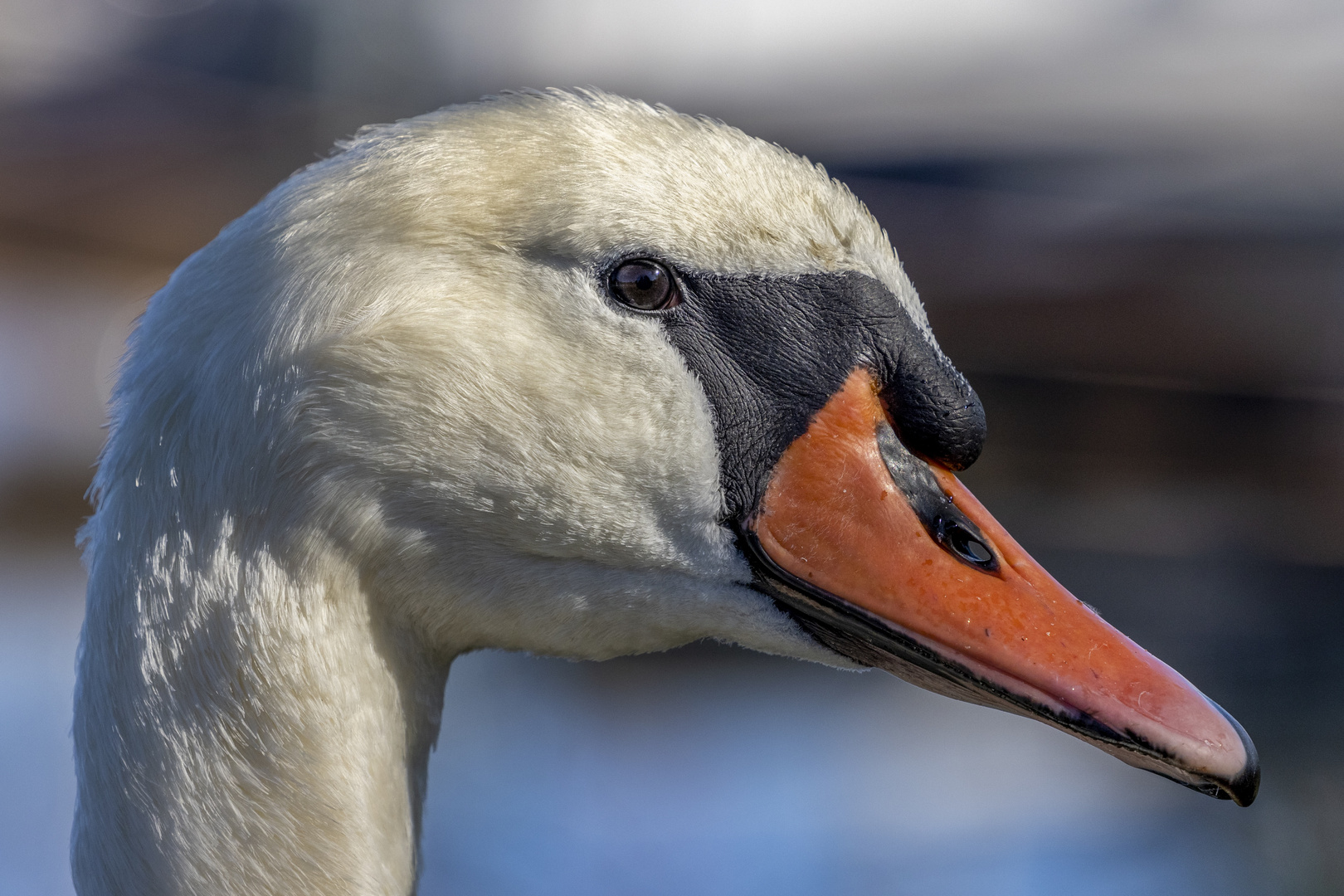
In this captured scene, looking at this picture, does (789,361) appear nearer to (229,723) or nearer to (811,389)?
(811,389)

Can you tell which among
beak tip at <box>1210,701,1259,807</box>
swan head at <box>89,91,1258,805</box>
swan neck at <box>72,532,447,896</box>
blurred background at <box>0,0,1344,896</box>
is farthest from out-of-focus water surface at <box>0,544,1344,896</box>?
beak tip at <box>1210,701,1259,807</box>

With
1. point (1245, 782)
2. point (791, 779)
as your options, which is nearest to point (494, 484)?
point (1245, 782)

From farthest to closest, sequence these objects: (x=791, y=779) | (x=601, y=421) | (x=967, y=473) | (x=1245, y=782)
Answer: (x=967, y=473)
(x=791, y=779)
(x=601, y=421)
(x=1245, y=782)

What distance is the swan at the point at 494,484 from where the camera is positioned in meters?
1.41

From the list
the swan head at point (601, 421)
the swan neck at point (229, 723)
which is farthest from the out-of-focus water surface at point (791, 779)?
the swan head at point (601, 421)

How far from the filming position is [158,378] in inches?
57.0

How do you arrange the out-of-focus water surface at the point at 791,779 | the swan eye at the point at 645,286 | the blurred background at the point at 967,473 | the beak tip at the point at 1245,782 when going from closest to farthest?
the beak tip at the point at 1245,782
the swan eye at the point at 645,286
the out-of-focus water surface at the point at 791,779
the blurred background at the point at 967,473

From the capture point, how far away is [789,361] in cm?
155

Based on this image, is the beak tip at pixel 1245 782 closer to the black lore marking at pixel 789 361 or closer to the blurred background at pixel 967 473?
the black lore marking at pixel 789 361

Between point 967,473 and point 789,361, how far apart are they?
7807 mm

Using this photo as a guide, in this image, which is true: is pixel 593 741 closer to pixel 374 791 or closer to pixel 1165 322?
pixel 1165 322

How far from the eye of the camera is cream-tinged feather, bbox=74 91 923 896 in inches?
55.6

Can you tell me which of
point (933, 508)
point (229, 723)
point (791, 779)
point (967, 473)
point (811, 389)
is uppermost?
point (967, 473)

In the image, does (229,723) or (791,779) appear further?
(791,779)
